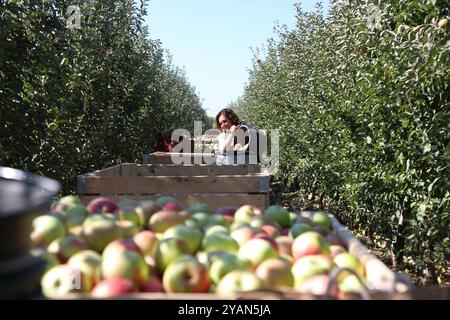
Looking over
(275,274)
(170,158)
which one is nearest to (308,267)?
(275,274)

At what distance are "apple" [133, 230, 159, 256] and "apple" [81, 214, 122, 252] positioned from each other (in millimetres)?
72

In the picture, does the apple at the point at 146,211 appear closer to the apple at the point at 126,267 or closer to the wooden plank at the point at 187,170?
the apple at the point at 126,267

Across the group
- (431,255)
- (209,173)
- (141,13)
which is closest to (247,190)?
(209,173)

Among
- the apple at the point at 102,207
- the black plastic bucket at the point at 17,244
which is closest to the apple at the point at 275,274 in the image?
the black plastic bucket at the point at 17,244

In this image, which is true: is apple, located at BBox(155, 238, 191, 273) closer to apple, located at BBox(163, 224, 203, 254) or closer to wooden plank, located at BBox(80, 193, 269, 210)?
apple, located at BBox(163, 224, 203, 254)

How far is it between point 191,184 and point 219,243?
1.94 meters

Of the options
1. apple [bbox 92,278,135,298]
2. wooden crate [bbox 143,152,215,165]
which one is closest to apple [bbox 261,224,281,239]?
apple [bbox 92,278,135,298]

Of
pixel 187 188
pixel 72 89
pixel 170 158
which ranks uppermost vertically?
pixel 72 89

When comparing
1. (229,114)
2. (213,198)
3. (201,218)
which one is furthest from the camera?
(229,114)

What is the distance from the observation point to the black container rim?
822mm

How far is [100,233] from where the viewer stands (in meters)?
1.63

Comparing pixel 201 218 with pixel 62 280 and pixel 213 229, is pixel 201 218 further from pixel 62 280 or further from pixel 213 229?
pixel 62 280

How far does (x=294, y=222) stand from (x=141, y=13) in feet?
24.8

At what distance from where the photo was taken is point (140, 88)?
31.2 ft
